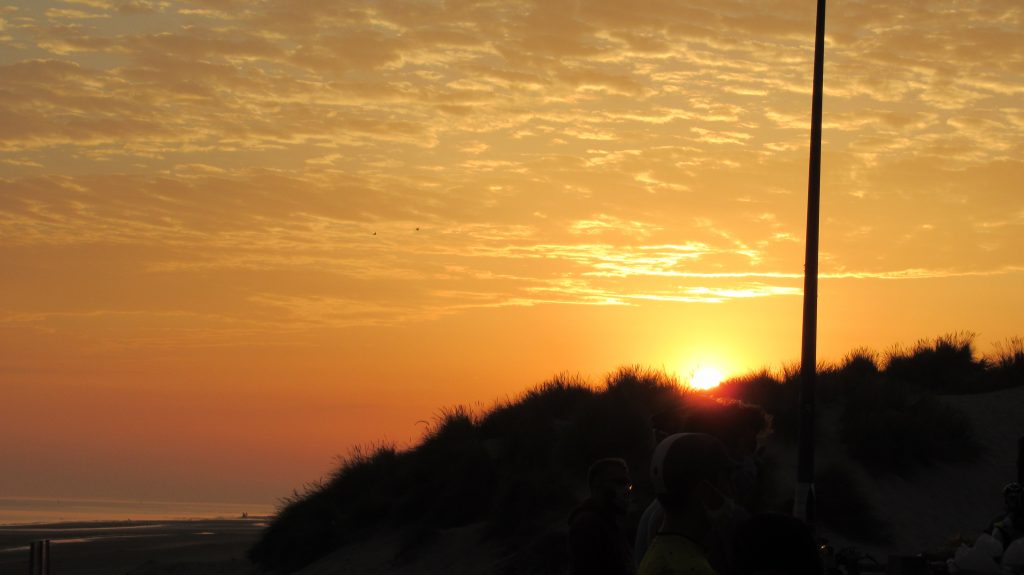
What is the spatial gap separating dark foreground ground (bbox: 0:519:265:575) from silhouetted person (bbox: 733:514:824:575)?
66.1 ft

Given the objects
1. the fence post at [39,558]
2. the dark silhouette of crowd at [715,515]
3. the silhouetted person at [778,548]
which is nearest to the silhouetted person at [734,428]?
the dark silhouette of crowd at [715,515]

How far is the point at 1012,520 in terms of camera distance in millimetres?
9961

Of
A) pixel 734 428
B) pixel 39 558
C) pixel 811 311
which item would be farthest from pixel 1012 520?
pixel 39 558

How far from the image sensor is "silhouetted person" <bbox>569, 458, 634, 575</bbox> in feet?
23.7

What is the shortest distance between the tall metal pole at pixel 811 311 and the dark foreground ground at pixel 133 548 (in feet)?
45.9

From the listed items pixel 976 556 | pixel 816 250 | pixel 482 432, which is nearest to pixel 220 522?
pixel 482 432

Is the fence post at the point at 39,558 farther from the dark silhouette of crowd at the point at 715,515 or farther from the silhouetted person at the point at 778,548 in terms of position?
the silhouetted person at the point at 778,548

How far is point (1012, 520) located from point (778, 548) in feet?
21.6

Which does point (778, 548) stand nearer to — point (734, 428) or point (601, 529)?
point (734, 428)

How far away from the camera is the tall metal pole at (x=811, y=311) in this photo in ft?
47.9

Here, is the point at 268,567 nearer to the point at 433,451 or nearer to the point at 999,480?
the point at 433,451

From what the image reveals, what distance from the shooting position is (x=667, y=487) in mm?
4699

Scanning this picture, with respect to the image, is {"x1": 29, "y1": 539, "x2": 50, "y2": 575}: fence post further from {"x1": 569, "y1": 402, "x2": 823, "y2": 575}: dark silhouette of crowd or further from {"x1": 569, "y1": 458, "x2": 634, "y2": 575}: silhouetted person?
{"x1": 569, "y1": 402, "x2": 823, "y2": 575}: dark silhouette of crowd

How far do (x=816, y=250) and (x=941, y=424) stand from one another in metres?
11.0
